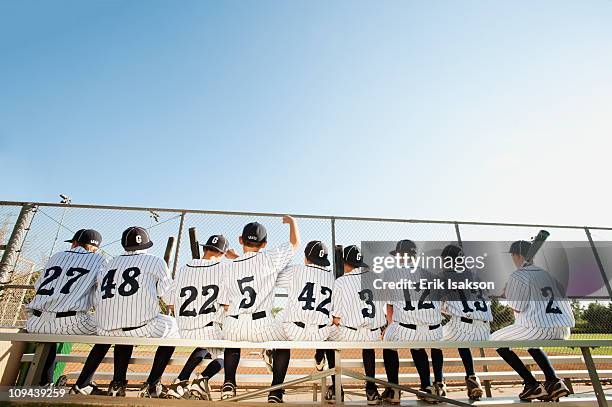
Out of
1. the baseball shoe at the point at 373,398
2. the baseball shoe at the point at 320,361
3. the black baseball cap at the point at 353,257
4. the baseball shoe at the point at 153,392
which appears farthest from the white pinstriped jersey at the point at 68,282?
the baseball shoe at the point at 373,398

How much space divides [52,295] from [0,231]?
12.7 ft

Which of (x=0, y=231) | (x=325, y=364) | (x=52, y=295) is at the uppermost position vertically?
(x=0, y=231)

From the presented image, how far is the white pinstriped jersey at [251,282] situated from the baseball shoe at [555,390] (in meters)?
2.71

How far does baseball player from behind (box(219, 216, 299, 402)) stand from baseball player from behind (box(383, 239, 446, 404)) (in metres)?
1.17

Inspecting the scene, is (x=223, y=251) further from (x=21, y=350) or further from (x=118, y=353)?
(x=21, y=350)

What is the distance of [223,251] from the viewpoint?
3689 millimetres

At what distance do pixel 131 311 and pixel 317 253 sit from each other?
6.33 feet

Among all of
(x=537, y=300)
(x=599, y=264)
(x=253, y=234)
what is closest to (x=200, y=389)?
(x=253, y=234)

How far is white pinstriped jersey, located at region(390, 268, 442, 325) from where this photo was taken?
3404 millimetres

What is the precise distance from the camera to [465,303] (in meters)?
3.62

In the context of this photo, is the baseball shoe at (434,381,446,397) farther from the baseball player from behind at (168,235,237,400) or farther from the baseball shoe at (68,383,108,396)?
the baseball shoe at (68,383,108,396)

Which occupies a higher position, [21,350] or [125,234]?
[125,234]

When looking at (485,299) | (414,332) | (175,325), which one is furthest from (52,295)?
(485,299)

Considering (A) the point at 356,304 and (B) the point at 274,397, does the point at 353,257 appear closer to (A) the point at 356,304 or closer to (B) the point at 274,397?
(A) the point at 356,304
